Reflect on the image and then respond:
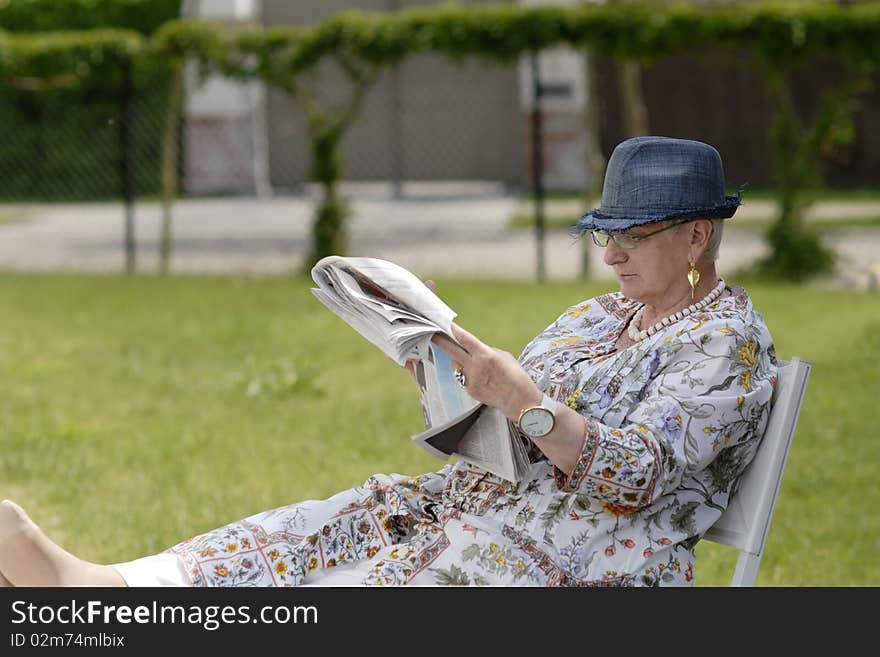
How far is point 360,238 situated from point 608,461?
12609mm

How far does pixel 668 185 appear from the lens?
8.38ft

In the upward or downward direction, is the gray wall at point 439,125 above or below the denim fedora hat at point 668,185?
below

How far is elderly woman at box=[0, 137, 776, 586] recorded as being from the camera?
235 cm

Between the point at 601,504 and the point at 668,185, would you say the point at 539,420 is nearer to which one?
the point at 601,504

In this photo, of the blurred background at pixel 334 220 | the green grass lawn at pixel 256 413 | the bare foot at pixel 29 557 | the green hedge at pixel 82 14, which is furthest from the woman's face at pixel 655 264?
the green hedge at pixel 82 14

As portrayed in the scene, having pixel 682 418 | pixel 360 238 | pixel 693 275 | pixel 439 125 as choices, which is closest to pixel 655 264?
pixel 693 275

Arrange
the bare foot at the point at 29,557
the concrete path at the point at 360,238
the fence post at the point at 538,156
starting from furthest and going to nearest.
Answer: the concrete path at the point at 360,238 < the fence post at the point at 538,156 < the bare foot at the point at 29,557

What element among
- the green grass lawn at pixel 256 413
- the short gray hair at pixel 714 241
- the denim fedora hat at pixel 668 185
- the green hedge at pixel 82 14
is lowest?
the green grass lawn at pixel 256 413

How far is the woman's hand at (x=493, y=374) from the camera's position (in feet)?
7.63

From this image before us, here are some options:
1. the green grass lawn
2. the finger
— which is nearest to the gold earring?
the finger

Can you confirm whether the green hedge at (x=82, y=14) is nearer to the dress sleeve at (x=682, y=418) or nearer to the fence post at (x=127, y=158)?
the fence post at (x=127, y=158)

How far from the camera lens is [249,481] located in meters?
5.38

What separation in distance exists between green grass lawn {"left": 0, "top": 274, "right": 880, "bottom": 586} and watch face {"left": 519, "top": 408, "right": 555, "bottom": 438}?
82.6 inches

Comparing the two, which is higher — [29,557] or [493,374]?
[493,374]
